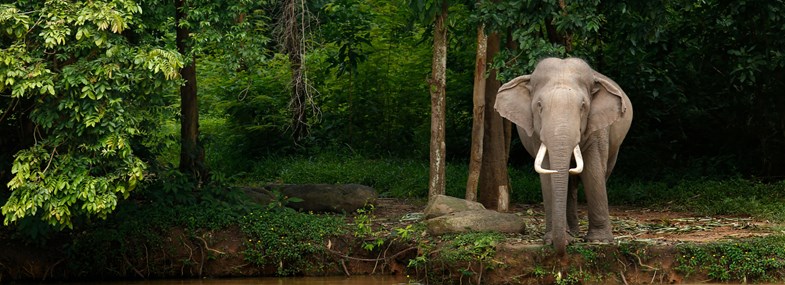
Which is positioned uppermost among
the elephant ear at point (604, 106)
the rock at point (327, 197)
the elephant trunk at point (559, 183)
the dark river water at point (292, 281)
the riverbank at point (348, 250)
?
the elephant ear at point (604, 106)

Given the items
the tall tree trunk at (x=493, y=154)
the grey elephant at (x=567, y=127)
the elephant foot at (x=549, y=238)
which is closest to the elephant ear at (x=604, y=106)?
the grey elephant at (x=567, y=127)

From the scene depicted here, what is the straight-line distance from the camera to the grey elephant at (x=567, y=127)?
490 inches

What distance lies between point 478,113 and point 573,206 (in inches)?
90.9

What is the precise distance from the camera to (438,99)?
16031mm

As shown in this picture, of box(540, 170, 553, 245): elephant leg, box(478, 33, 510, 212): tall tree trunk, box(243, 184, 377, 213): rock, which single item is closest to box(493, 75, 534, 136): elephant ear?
box(540, 170, 553, 245): elephant leg

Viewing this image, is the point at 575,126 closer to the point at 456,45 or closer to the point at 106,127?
the point at 106,127

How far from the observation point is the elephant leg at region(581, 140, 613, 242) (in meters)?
13.4

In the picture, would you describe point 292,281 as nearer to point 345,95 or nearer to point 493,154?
point 493,154

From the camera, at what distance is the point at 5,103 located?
13.9 metres

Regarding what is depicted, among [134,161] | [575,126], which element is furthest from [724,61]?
[134,161]

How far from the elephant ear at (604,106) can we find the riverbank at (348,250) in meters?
1.36

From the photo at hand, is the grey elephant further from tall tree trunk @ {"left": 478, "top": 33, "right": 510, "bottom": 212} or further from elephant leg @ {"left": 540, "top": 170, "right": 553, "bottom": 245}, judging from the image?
tall tree trunk @ {"left": 478, "top": 33, "right": 510, "bottom": 212}

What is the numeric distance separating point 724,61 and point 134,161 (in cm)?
1012

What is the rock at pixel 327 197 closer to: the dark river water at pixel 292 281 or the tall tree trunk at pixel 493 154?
the tall tree trunk at pixel 493 154
